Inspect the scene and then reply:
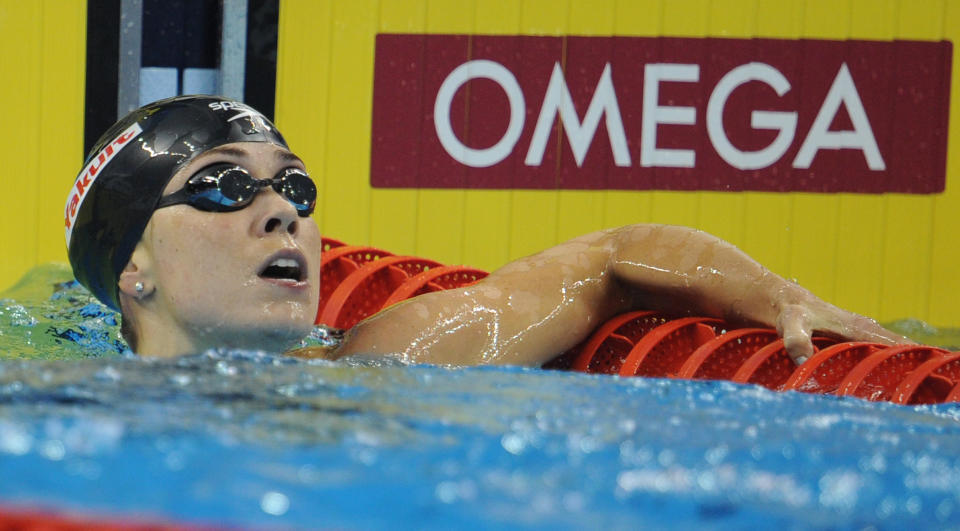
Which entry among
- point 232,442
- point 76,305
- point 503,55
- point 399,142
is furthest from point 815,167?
point 232,442

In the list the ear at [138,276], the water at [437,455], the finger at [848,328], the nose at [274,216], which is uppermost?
the nose at [274,216]

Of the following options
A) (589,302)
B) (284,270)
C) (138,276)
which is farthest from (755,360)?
(138,276)

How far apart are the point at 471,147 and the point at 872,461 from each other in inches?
159

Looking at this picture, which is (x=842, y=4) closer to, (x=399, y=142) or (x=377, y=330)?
(x=399, y=142)

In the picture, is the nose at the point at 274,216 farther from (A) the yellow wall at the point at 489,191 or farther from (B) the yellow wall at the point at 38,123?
(B) the yellow wall at the point at 38,123

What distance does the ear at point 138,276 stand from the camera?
203 centimetres

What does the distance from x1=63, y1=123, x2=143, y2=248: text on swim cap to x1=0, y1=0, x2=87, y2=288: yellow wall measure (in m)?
2.90

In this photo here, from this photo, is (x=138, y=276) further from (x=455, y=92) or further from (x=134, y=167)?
(x=455, y=92)

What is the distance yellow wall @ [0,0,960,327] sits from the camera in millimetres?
4938

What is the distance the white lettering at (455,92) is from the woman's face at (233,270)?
3053 millimetres

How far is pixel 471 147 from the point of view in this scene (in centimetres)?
507

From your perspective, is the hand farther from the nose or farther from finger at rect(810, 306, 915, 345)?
the nose

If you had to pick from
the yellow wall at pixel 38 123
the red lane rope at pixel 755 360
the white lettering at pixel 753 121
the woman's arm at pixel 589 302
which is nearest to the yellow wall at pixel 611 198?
the white lettering at pixel 753 121

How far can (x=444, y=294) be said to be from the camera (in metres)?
2.35
